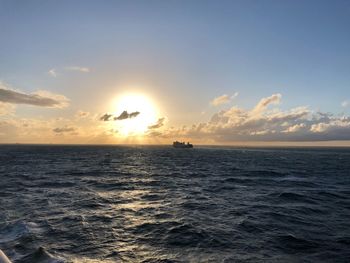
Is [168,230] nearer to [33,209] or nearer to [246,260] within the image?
[246,260]

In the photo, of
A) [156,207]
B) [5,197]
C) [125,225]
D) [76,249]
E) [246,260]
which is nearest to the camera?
[246,260]

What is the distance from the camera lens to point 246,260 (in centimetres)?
1786

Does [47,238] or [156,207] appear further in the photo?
[156,207]

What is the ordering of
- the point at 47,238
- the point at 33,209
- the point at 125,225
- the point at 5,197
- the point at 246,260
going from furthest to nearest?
the point at 5,197 → the point at 33,209 → the point at 125,225 → the point at 47,238 → the point at 246,260

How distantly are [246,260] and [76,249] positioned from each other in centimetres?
1045

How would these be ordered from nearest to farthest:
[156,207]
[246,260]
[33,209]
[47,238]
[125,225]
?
[246,260] → [47,238] → [125,225] → [33,209] → [156,207]

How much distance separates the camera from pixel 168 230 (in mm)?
23750

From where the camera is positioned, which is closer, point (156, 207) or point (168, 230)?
point (168, 230)

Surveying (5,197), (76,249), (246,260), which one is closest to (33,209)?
(5,197)

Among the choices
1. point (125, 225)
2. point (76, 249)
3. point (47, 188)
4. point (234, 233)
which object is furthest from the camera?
point (47, 188)

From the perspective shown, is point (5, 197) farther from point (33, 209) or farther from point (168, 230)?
point (168, 230)

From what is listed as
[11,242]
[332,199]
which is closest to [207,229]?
[11,242]

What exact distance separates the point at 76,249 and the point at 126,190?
25.4m

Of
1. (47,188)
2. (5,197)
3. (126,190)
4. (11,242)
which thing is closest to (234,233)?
(11,242)
